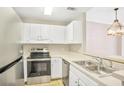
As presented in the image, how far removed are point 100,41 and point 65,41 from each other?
135cm

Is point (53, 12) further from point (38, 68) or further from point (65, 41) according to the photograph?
point (38, 68)

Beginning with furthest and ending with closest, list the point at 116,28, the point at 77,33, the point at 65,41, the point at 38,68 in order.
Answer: the point at 65,41
the point at 38,68
the point at 77,33
the point at 116,28

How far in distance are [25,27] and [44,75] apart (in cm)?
150

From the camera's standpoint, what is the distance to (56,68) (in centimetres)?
Result: 313

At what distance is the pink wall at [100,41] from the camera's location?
1.90m

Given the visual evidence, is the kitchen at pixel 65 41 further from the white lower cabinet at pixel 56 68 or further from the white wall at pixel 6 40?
the white wall at pixel 6 40

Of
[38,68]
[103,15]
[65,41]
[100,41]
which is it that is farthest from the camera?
[65,41]

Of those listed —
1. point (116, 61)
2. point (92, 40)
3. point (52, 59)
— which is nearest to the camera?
point (116, 61)

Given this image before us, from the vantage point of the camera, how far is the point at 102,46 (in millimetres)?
2314

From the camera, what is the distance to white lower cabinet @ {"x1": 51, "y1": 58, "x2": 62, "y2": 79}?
10.2 ft

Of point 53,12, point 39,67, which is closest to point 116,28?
point 53,12

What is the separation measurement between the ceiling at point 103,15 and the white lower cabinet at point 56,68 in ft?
4.71
